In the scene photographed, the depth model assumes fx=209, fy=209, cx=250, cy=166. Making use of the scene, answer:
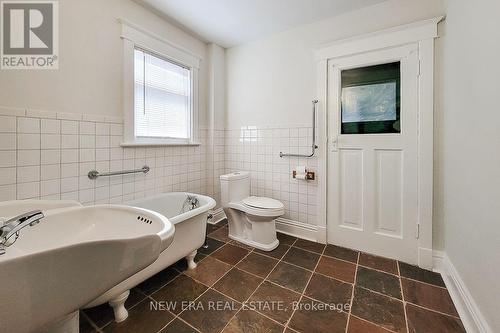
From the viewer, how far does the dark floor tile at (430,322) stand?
1223 mm

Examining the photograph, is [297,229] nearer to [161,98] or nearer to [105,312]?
[105,312]

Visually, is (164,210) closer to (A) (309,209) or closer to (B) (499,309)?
(A) (309,209)

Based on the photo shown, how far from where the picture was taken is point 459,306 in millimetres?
1353

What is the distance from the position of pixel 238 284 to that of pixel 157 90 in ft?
6.84

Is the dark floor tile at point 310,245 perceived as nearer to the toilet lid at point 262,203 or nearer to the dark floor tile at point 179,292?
the toilet lid at point 262,203

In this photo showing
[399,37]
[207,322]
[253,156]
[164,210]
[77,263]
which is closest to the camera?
[77,263]

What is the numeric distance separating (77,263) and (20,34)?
73.1 inches

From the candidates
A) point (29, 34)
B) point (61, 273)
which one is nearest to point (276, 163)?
point (61, 273)

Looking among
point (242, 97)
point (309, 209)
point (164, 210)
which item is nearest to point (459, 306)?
point (309, 209)

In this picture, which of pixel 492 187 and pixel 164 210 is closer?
pixel 492 187

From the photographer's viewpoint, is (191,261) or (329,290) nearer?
(329,290)

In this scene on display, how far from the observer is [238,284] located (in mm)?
1626

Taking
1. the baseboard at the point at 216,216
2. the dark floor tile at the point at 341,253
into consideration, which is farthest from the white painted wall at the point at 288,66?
the baseboard at the point at 216,216

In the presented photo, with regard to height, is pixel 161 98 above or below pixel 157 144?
above
